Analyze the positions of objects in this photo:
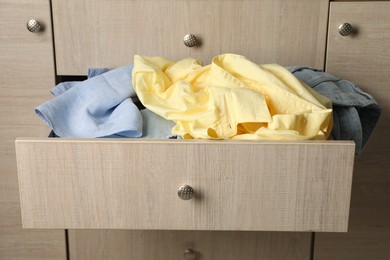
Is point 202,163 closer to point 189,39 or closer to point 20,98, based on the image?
point 189,39

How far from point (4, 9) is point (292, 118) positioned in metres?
0.55

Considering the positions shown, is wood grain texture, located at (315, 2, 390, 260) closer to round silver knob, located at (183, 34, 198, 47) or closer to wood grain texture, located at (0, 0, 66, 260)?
round silver knob, located at (183, 34, 198, 47)

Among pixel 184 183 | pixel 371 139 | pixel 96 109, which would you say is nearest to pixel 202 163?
pixel 184 183

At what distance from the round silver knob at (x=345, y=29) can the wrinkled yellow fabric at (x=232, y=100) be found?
0.18 m

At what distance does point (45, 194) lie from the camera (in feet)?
1.72

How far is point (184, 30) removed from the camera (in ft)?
2.47

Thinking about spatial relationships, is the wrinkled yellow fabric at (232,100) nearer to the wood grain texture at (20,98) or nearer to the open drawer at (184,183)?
the open drawer at (184,183)

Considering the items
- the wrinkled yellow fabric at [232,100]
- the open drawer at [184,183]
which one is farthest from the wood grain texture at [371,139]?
the open drawer at [184,183]

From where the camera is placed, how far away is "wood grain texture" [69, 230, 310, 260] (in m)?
0.80

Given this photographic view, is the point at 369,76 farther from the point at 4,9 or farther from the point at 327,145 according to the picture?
the point at 4,9

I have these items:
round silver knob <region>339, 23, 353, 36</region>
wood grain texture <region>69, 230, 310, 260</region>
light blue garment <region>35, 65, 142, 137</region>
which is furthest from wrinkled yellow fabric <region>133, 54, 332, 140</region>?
wood grain texture <region>69, 230, 310, 260</region>

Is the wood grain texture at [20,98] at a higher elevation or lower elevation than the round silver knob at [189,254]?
higher

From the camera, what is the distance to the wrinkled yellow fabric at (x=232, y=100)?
1.78ft

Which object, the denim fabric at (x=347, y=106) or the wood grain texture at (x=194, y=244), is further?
the wood grain texture at (x=194, y=244)
